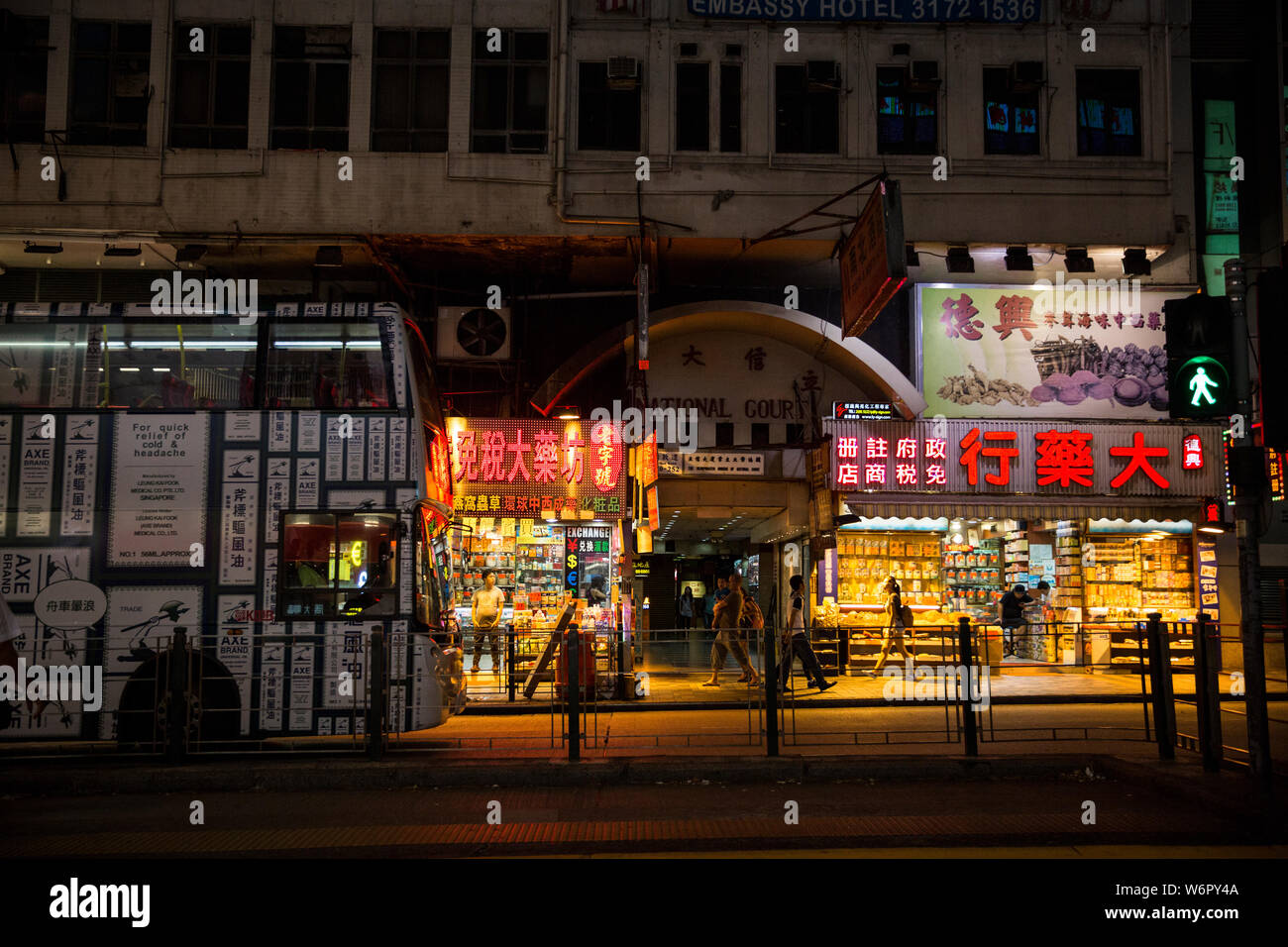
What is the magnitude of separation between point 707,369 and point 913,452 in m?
4.13

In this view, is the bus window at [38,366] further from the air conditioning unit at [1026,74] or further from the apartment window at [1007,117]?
the air conditioning unit at [1026,74]

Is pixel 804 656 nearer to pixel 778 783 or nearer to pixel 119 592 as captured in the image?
pixel 778 783

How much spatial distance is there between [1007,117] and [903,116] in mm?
1876

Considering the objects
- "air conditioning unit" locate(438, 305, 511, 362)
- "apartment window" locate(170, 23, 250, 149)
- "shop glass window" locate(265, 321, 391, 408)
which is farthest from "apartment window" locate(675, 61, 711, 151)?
"shop glass window" locate(265, 321, 391, 408)

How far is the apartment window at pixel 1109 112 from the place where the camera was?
55.9 feet

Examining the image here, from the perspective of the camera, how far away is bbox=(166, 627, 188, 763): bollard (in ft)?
28.9

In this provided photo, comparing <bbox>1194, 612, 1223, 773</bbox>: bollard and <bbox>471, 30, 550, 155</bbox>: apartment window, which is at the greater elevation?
<bbox>471, 30, 550, 155</bbox>: apartment window

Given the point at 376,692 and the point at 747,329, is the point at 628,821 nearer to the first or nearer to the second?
the point at 376,692

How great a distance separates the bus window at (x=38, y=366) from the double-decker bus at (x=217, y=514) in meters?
0.02

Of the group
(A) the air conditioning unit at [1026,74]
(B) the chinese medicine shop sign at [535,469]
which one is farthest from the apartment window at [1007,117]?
(B) the chinese medicine shop sign at [535,469]

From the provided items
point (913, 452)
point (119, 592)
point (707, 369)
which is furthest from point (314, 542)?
point (913, 452)

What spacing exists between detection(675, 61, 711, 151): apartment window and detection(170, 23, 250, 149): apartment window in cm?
737

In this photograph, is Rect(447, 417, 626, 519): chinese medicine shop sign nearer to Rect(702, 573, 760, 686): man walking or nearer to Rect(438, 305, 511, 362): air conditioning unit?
Rect(438, 305, 511, 362): air conditioning unit

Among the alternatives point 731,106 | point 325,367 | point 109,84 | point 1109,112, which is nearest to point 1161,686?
point 325,367
